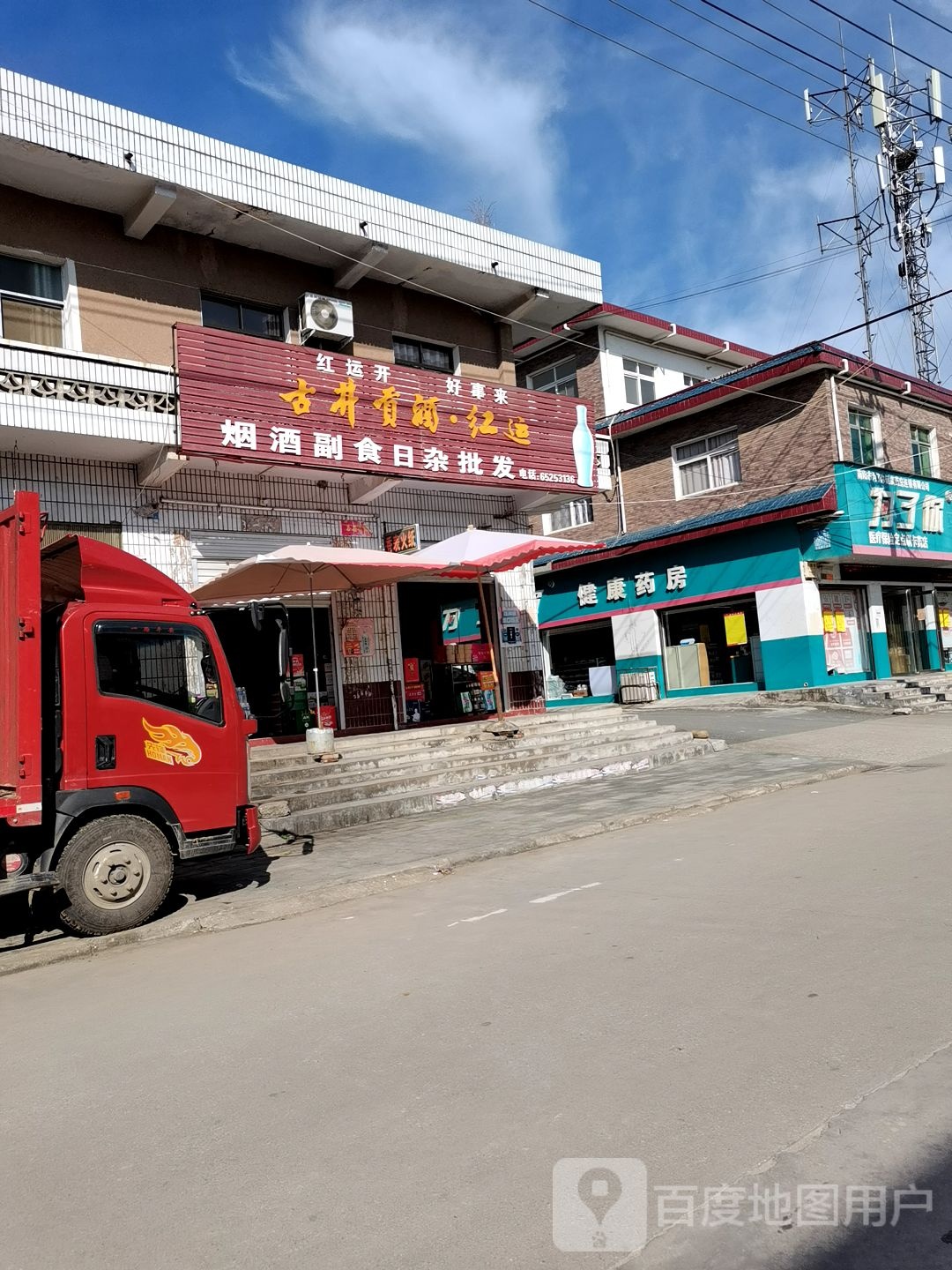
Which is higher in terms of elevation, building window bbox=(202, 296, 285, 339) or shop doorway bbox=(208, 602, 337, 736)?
building window bbox=(202, 296, 285, 339)

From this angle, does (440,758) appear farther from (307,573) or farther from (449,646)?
(449,646)

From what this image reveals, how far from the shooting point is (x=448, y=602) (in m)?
18.1

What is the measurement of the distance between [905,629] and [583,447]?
43.7ft

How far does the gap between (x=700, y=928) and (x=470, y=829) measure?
472cm

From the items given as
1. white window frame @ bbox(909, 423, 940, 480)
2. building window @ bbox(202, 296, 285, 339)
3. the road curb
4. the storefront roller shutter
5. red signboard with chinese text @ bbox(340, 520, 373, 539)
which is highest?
→ building window @ bbox(202, 296, 285, 339)

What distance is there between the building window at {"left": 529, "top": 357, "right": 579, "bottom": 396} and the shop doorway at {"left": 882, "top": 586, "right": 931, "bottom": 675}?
1064cm

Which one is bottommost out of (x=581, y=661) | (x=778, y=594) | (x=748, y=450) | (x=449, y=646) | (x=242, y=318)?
(x=581, y=661)

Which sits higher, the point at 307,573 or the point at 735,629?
the point at 307,573

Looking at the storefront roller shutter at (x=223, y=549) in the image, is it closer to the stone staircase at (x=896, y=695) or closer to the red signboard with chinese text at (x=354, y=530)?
the red signboard with chinese text at (x=354, y=530)

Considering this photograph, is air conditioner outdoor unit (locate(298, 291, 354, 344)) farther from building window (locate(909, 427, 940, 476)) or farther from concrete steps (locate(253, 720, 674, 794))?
building window (locate(909, 427, 940, 476))

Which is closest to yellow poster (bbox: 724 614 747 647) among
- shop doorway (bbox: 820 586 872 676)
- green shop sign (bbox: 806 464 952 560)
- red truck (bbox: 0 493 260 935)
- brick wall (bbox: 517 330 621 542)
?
shop doorway (bbox: 820 586 872 676)

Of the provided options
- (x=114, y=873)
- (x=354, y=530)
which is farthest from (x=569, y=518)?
(x=114, y=873)

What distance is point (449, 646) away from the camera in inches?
709

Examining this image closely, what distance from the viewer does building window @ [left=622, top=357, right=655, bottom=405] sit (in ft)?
93.9
